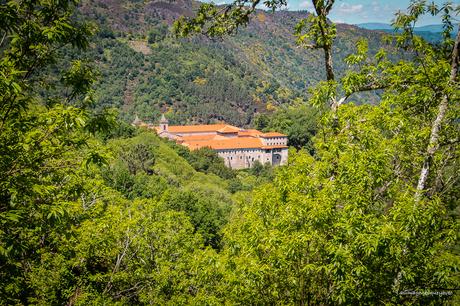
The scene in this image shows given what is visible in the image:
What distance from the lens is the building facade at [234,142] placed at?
A: 9856cm

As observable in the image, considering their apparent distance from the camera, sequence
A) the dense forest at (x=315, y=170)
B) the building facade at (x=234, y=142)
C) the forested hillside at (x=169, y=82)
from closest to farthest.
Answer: the dense forest at (x=315, y=170) → the building facade at (x=234, y=142) → the forested hillside at (x=169, y=82)

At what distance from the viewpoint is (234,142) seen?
3952 inches

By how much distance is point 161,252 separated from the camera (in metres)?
14.5

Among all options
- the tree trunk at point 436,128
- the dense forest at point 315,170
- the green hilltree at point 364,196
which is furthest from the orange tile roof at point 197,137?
the tree trunk at point 436,128

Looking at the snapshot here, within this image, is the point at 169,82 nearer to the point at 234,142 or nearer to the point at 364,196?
the point at 234,142

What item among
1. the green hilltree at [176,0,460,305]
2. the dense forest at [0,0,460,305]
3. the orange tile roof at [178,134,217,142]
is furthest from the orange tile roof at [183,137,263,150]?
the green hilltree at [176,0,460,305]

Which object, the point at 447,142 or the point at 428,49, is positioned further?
the point at 428,49

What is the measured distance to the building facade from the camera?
323 feet

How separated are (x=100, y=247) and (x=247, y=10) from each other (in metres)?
9.74

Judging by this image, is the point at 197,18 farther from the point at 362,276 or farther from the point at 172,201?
the point at 172,201

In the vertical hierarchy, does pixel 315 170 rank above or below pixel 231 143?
above

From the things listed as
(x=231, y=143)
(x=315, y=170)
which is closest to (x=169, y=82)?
(x=231, y=143)

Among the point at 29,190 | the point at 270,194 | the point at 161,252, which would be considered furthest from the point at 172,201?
the point at 29,190

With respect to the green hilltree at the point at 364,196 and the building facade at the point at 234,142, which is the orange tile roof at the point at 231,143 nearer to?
the building facade at the point at 234,142
